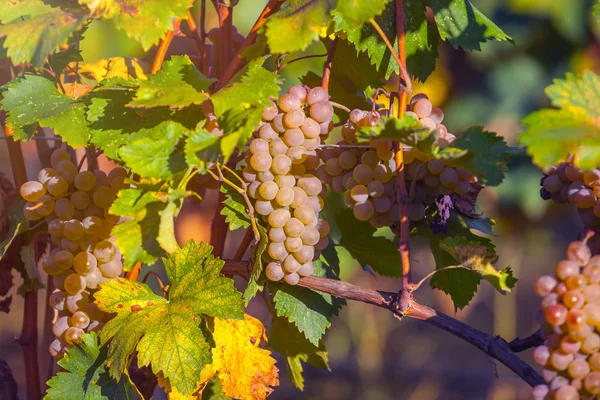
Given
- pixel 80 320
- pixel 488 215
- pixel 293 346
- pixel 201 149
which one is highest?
pixel 201 149

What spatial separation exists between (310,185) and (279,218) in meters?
0.04

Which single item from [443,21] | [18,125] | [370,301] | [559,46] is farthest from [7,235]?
[559,46]

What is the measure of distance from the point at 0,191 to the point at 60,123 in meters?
0.21

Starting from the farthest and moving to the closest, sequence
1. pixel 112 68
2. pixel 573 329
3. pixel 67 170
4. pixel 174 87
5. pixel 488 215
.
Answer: pixel 488 215, pixel 112 68, pixel 67 170, pixel 174 87, pixel 573 329

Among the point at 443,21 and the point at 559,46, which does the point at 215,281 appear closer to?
the point at 443,21

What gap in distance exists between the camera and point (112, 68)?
0.78m

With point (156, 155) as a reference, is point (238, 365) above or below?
below

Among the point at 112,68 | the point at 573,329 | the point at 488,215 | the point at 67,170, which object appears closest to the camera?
the point at 573,329

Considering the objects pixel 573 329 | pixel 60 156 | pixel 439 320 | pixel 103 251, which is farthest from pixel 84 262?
pixel 573 329

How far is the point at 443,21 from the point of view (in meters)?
0.65

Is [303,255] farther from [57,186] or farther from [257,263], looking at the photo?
[57,186]

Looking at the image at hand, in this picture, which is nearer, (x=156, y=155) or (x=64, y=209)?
(x=156, y=155)

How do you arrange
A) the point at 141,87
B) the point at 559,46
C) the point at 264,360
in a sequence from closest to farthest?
the point at 141,87
the point at 264,360
the point at 559,46

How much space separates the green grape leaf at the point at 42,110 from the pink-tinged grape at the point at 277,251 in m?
0.19
